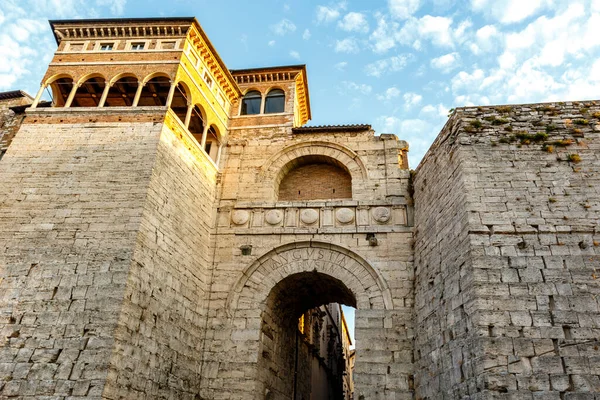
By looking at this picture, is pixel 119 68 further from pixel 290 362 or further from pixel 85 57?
pixel 290 362

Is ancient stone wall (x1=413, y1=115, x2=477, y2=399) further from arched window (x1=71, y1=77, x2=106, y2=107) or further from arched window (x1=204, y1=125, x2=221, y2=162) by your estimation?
arched window (x1=71, y1=77, x2=106, y2=107)

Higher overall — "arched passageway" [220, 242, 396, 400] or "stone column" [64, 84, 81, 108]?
"stone column" [64, 84, 81, 108]

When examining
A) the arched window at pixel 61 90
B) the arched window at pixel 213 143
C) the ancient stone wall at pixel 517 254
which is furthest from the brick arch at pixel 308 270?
the arched window at pixel 61 90

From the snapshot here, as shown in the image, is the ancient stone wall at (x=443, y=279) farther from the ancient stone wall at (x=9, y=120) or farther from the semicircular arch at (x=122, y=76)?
the ancient stone wall at (x=9, y=120)

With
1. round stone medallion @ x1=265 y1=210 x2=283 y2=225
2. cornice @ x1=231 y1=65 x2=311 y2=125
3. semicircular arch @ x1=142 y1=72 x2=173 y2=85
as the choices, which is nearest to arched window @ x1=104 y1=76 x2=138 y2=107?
semicircular arch @ x1=142 y1=72 x2=173 y2=85

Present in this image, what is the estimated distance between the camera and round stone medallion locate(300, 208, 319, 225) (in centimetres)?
1124

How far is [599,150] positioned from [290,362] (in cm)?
898

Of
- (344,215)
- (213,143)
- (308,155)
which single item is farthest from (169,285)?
(308,155)

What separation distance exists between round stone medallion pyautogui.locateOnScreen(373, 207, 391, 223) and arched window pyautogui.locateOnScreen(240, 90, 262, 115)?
5.36 meters

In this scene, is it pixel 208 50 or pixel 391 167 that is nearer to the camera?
pixel 391 167

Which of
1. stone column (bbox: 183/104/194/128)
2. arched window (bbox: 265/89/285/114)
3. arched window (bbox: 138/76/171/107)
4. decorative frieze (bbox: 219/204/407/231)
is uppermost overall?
arched window (bbox: 265/89/285/114)

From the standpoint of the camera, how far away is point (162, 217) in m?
9.48

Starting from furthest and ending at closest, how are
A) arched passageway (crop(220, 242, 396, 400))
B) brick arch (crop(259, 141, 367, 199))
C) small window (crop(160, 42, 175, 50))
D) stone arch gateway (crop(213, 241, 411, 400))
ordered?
brick arch (crop(259, 141, 367, 199)) < small window (crop(160, 42, 175, 50)) < arched passageway (crop(220, 242, 396, 400)) < stone arch gateway (crop(213, 241, 411, 400))

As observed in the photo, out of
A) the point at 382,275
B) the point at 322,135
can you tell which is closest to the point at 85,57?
the point at 322,135
